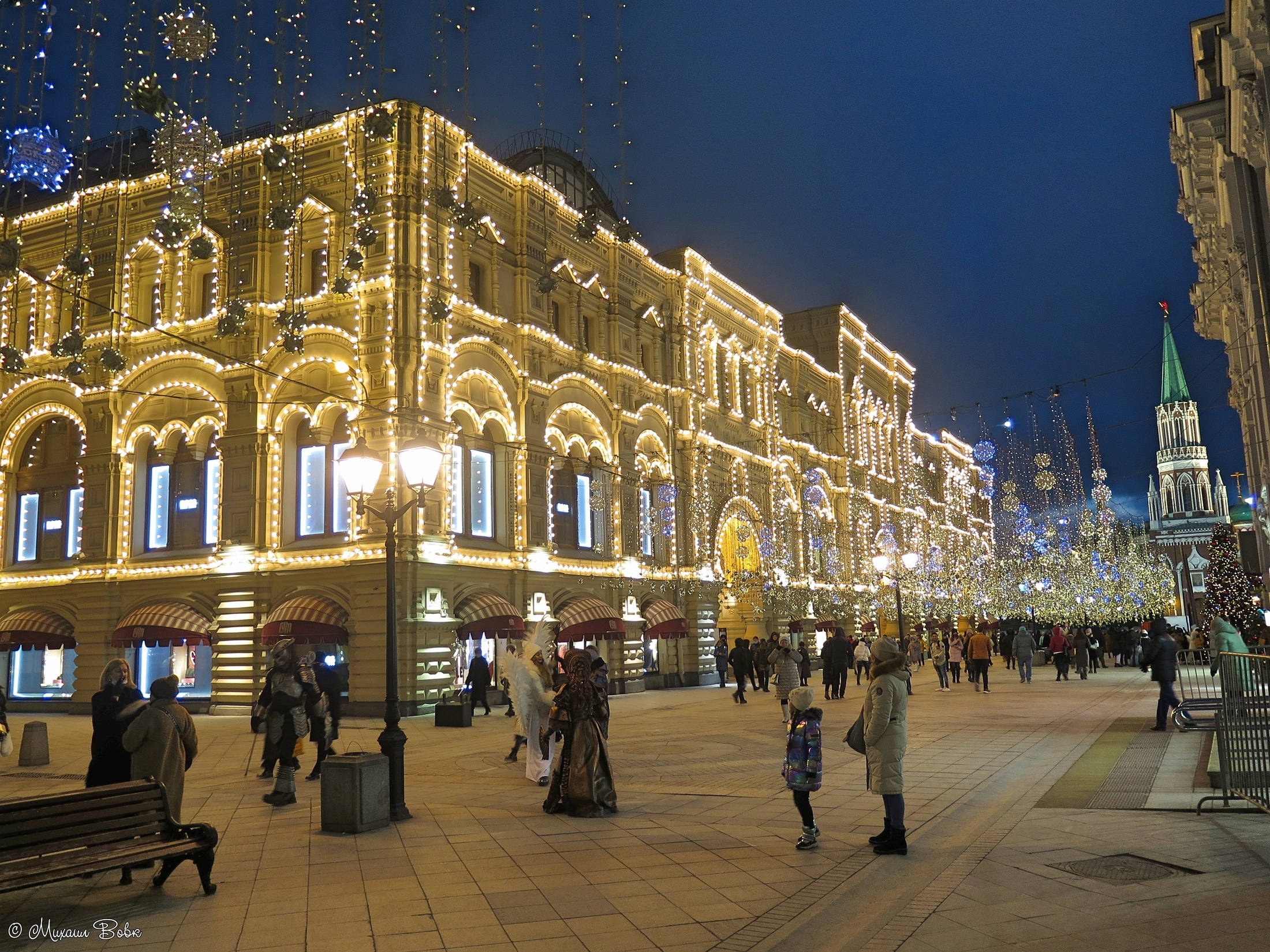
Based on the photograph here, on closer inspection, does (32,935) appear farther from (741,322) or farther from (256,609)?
(741,322)

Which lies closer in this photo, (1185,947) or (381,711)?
(1185,947)

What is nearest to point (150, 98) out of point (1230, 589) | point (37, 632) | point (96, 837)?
point (96, 837)

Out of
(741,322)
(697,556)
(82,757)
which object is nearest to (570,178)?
(741,322)

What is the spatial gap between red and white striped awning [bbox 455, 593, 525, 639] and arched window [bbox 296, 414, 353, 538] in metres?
3.88

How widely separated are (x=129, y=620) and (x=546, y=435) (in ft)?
41.2

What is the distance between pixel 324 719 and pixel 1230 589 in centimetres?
3158

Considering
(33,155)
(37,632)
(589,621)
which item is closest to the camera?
(33,155)

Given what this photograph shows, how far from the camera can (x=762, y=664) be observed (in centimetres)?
3297

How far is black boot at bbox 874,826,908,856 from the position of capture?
28.0 ft

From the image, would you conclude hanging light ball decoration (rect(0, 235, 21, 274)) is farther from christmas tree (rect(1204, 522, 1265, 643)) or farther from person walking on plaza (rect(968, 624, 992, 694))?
christmas tree (rect(1204, 522, 1265, 643))

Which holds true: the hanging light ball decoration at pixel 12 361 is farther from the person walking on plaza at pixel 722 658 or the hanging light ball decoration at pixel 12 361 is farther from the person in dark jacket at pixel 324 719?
the person walking on plaza at pixel 722 658

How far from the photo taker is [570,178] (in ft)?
122

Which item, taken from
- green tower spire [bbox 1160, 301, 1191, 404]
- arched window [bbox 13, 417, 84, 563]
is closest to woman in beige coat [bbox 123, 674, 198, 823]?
arched window [bbox 13, 417, 84, 563]

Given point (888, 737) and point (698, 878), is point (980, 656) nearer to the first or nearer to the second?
point (888, 737)
